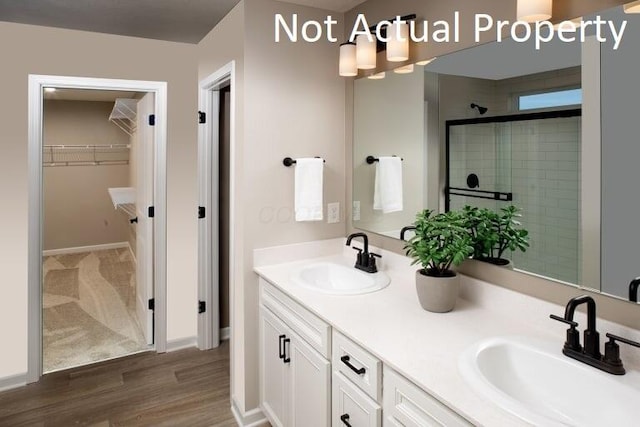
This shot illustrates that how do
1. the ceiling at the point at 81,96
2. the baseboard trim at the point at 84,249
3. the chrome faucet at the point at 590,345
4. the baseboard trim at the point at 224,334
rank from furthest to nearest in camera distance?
the baseboard trim at the point at 84,249 → the ceiling at the point at 81,96 → the baseboard trim at the point at 224,334 → the chrome faucet at the point at 590,345

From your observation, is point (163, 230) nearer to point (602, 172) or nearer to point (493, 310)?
point (493, 310)

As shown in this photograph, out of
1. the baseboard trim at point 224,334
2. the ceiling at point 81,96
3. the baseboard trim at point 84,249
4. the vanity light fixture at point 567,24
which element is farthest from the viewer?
the baseboard trim at point 84,249

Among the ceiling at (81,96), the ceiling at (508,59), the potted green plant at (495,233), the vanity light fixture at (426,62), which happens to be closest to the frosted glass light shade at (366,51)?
the vanity light fixture at (426,62)

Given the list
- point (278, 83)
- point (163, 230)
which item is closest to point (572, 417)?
point (278, 83)

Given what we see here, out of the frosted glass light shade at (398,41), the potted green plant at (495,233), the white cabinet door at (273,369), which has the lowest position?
the white cabinet door at (273,369)

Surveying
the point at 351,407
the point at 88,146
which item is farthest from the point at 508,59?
the point at 88,146

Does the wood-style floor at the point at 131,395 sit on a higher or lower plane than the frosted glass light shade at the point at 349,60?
lower

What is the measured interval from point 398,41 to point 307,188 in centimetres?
86

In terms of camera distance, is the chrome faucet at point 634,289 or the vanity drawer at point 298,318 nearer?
the chrome faucet at point 634,289

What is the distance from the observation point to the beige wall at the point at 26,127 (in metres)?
2.76

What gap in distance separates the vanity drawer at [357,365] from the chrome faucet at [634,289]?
760 mm

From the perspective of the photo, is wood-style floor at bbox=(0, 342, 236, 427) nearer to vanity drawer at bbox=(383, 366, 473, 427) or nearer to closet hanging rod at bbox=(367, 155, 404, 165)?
vanity drawer at bbox=(383, 366, 473, 427)

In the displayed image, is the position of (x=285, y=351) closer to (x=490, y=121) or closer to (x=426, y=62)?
(x=490, y=121)

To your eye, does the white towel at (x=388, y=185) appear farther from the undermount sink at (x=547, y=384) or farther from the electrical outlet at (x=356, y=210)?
the undermount sink at (x=547, y=384)
